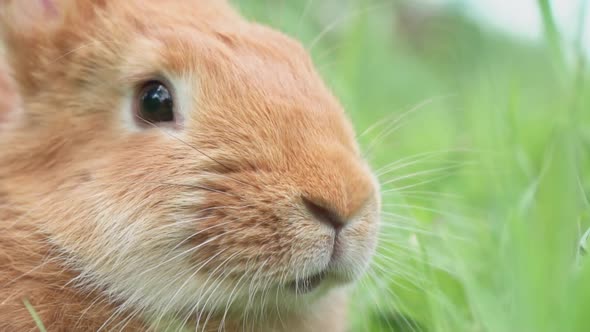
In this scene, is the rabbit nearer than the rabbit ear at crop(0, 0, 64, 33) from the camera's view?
Yes

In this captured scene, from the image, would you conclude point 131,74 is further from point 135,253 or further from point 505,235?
point 505,235

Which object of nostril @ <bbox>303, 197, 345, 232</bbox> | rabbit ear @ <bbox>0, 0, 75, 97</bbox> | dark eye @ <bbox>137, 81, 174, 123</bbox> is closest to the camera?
nostril @ <bbox>303, 197, 345, 232</bbox>

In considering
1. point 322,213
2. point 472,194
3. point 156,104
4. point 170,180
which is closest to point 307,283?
point 322,213

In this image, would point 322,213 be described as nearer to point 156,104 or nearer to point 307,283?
point 307,283

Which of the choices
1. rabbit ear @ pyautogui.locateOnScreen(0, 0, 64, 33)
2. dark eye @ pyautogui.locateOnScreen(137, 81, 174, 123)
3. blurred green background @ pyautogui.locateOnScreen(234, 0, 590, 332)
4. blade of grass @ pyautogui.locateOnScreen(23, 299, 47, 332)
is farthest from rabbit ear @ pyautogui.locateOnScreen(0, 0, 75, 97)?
blurred green background @ pyautogui.locateOnScreen(234, 0, 590, 332)

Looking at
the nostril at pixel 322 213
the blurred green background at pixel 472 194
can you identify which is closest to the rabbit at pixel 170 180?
the nostril at pixel 322 213

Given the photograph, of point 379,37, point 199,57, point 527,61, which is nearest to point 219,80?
point 199,57

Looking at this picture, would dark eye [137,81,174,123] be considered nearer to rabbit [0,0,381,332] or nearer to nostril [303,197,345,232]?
rabbit [0,0,381,332]
